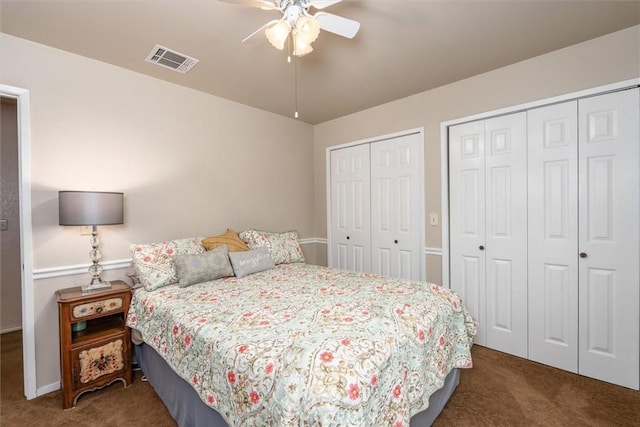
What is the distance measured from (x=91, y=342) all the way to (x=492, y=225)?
10.8ft

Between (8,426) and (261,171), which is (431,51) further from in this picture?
(8,426)

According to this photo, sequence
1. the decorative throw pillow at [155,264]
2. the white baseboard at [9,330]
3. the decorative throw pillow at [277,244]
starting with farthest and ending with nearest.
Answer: the white baseboard at [9,330] → the decorative throw pillow at [277,244] → the decorative throw pillow at [155,264]

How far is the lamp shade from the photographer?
1896mm

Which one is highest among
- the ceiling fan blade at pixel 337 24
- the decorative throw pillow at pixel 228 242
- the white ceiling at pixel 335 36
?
the white ceiling at pixel 335 36

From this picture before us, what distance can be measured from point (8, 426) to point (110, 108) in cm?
224

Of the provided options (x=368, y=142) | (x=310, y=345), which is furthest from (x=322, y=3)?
(x=368, y=142)

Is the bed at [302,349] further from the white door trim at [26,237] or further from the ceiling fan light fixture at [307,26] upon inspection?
the ceiling fan light fixture at [307,26]

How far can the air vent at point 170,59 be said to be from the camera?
2.19 m

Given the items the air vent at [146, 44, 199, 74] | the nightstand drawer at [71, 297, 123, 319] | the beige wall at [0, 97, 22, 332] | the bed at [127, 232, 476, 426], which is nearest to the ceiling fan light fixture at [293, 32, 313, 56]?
the air vent at [146, 44, 199, 74]

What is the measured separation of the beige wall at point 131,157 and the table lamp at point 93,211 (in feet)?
0.76

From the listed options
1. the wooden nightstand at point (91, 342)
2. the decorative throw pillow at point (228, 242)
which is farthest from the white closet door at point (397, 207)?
the wooden nightstand at point (91, 342)

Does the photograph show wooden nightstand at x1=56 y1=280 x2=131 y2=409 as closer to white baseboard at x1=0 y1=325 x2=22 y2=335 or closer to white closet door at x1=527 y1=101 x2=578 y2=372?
white baseboard at x1=0 y1=325 x2=22 y2=335

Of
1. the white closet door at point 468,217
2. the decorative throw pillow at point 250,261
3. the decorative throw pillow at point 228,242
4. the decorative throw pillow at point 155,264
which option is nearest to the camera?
the decorative throw pillow at point 155,264

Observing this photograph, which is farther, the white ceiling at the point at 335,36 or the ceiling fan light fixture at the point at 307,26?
the white ceiling at the point at 335,36
